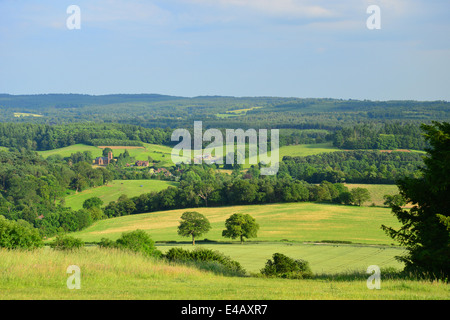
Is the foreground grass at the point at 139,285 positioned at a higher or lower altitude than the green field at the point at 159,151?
higher

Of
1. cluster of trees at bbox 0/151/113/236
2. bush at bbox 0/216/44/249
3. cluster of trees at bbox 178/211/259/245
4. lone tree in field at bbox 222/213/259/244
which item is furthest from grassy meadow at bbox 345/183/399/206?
bush at bbox 0/216/44/249

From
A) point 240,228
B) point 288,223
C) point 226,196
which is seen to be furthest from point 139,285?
point 226,196

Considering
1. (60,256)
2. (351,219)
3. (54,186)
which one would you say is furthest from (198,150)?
(60,256)

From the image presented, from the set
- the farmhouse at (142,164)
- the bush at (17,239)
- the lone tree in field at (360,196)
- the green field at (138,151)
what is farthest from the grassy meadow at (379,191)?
the farmhouse at (142,164)

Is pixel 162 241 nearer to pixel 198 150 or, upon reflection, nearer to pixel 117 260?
pixel 117 260

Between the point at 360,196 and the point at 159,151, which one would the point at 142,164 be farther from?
the point at 360,196

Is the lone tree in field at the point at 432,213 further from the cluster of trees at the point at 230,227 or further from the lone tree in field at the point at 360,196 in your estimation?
the lone tree in field at the point at 360,196
